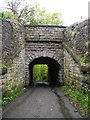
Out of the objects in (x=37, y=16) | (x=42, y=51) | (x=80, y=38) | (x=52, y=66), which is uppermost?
(x=37, y=16)

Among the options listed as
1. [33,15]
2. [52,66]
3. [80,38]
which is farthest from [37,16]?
[80,38]

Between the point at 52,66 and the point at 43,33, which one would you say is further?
the point at 52,66

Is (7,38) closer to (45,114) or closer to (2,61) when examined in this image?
(2,61)

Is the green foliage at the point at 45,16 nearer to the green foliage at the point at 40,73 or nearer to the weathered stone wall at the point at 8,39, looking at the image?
the green foliage at the point at 40,73

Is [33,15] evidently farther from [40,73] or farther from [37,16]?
[40,73]

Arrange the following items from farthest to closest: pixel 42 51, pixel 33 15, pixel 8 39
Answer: pixel 33 15
pixel 42 51
pixel 8 39

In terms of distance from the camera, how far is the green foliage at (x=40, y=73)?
23980 millimetres

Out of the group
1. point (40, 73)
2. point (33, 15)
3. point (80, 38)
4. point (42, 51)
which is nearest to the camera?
point (80, 38)

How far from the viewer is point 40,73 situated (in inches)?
988

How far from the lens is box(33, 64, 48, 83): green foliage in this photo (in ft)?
78.7

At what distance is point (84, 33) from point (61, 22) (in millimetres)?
15906

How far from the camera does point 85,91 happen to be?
6383 mm

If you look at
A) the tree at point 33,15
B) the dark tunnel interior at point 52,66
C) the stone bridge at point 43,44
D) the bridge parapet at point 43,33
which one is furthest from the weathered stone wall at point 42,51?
the tree at point 33,15

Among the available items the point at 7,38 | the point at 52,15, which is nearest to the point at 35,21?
the point at 52,15
